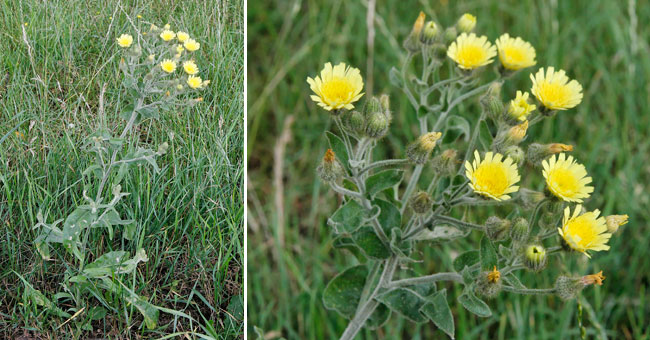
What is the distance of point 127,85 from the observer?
1506mm

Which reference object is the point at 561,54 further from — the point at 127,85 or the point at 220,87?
the point at 127,85

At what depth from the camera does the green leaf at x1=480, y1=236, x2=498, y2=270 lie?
1.19 meters

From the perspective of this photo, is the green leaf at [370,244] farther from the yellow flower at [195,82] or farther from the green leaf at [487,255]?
the yellow flower at [195,82]

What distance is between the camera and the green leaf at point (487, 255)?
3.89 ft

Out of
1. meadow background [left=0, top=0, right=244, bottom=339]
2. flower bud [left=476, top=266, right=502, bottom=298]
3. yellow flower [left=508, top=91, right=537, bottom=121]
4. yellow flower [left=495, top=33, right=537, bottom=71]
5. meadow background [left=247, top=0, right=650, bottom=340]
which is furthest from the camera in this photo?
meadow background [left=247, top=0, right=650, bottom=340]

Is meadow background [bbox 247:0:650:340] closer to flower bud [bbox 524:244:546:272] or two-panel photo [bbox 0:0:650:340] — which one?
two-panel photo [bbox 0:0:650:340]

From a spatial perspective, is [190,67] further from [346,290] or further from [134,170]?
[346,290]

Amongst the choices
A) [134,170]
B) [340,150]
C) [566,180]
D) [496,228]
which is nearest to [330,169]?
[340,150]

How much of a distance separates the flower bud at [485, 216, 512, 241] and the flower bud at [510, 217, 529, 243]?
1 cm

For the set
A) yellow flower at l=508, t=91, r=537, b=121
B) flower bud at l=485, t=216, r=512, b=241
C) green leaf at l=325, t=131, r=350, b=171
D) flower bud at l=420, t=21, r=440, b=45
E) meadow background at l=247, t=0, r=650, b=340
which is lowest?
meadow background at l=247, t=0, r=650, b=340

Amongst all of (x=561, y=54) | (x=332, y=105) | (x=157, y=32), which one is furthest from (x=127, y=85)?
(x=561, y=54)

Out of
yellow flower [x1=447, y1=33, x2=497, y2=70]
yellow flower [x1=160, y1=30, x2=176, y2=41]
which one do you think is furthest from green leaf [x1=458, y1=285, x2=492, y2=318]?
yellow flower [x1=160, y1=30, x2=176, y2=41]

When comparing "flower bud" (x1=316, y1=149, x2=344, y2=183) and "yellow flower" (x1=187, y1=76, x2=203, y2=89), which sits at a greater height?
"yellow flower" (x1=187, y1=76, x2=203, y2=89)

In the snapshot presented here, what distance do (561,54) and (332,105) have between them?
1.46 meters
